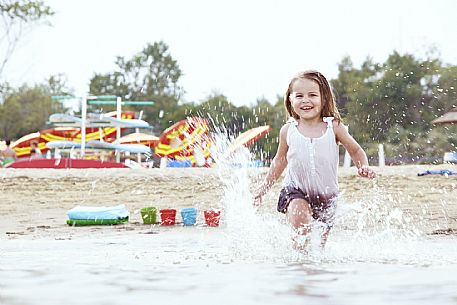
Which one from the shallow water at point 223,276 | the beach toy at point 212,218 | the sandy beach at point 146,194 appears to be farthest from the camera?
the sandy beach at point 146,194

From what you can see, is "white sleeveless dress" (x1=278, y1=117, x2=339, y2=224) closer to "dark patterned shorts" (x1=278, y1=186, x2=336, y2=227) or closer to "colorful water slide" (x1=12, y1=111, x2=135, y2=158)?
"dark patterned shorts" (x1=278, y1=186, x2=336, y2=227)

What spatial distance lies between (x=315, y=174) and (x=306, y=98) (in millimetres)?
465

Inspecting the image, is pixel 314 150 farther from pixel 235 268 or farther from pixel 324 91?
pixel 235 268

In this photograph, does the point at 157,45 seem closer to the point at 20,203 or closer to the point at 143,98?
the point at 143,98

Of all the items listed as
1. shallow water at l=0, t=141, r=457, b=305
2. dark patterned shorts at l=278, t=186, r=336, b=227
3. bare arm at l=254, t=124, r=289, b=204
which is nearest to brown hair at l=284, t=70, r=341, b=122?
bare arm at l=254, t=124, r=289, b=204

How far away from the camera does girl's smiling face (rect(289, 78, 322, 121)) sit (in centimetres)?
453

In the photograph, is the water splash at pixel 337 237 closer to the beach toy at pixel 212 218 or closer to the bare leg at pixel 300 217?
the bare leg at pixel 300 217

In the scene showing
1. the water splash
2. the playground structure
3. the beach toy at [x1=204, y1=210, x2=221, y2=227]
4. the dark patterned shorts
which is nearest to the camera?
the water splash

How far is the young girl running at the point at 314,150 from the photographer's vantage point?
4.49 meters

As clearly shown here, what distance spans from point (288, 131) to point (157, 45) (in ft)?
172

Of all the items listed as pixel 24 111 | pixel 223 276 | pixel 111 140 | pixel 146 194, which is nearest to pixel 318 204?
pixel 223 276

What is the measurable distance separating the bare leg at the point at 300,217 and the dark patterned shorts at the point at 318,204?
113mm

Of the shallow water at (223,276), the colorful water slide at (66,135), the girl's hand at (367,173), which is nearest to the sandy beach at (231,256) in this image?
the shallow water at (223,276)

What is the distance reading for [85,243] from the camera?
532 cm
